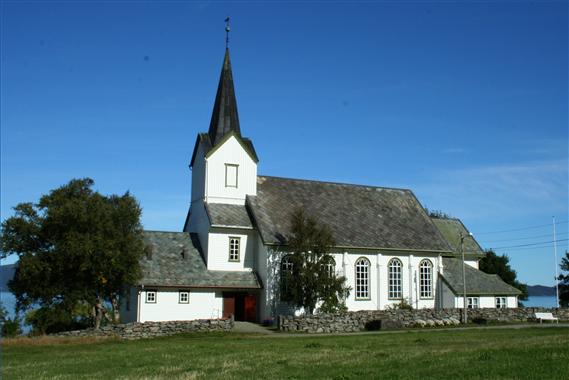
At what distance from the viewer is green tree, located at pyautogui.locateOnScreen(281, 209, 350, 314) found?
4347 cm

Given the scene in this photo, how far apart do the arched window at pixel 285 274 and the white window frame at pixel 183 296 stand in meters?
6.37

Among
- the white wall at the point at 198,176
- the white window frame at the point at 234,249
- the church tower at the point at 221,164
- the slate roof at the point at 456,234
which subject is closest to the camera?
the white window frame at the point at 234,249

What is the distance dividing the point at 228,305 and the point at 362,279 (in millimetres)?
10523

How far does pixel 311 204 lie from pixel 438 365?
113 ft

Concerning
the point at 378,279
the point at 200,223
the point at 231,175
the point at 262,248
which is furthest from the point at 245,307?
the point at 378,279

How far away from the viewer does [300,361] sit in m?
20.5

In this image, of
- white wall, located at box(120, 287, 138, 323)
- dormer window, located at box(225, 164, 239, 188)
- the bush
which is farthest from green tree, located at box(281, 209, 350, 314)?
white wall, located at box(120, 287, 138, 323)

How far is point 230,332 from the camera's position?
123 feet

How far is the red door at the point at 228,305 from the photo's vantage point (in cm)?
4547

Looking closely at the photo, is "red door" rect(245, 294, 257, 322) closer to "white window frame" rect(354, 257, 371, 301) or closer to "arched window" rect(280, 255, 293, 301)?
"arched window" rect(280, 255, 293, 301)

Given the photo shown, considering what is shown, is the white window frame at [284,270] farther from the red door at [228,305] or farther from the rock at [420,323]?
the rock at [420,323]

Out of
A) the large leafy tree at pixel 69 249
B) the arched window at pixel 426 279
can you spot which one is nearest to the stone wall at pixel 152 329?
the large leafy tree at pixel 69 249

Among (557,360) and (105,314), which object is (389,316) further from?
(557,360)

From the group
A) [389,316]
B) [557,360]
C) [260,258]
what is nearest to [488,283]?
[389,316]
